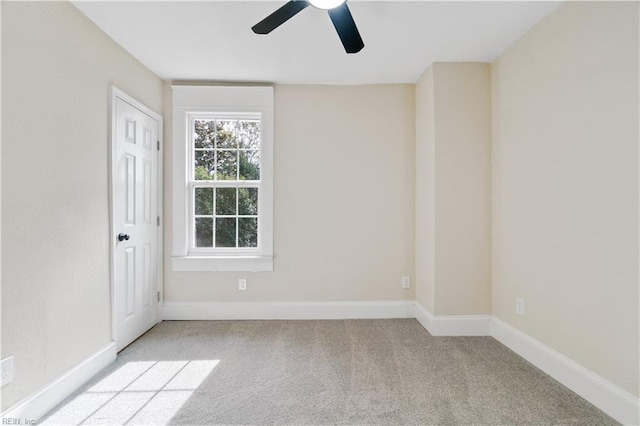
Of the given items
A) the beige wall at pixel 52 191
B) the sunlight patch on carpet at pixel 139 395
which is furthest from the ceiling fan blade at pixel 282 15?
the sunlight patch on carpet at pixel 139 395

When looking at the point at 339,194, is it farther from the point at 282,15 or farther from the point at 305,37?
the point at 282,15

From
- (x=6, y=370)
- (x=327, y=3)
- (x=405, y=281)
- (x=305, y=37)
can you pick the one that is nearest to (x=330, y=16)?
(x=327, y=3)

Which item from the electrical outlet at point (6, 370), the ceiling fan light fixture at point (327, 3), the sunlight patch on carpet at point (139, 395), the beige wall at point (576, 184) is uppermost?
the ceiling fan light fixture at point (327, 3)

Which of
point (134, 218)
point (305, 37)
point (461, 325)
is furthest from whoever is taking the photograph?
point (461, 325)

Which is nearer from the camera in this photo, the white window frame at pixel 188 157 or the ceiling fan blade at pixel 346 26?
the ceiling fan blade at pixel 346 26

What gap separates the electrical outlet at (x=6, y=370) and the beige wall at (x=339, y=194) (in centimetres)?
176

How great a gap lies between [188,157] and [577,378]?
12.1ft

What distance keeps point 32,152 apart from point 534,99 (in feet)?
10.8

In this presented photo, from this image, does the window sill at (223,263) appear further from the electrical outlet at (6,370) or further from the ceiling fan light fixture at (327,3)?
the ceiling fan light fixture at (327,3)

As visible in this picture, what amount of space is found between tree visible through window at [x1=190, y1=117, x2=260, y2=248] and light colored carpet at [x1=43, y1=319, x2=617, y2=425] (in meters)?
1.02

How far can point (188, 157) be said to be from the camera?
324cm

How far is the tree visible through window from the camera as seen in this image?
329cm

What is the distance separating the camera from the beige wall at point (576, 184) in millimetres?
1614

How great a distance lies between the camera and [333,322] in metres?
3.13
